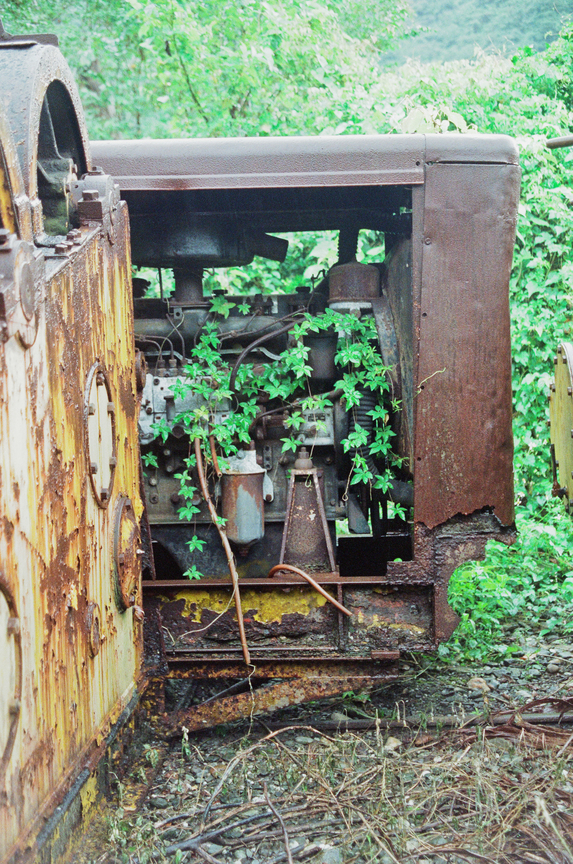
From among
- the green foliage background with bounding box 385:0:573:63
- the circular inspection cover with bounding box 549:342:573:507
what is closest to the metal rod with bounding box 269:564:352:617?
the circular inspection cover with bounding box 549:342:573:507

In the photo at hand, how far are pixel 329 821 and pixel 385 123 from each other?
279 inches

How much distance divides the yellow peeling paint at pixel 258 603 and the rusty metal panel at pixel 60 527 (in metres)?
0.55

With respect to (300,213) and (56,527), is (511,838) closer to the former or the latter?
(56,527)

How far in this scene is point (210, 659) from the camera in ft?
11.2

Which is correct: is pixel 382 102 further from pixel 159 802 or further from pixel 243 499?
pixel 159 802

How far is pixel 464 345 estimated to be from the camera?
332cm

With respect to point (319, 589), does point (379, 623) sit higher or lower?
lower

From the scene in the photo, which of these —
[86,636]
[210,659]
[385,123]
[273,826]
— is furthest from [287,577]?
[385,123]

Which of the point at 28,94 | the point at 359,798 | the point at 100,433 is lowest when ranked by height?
the point at 359,798

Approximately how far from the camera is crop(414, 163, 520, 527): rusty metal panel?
3268mm

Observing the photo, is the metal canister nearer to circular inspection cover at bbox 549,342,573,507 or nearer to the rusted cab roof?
the rusted cab roof

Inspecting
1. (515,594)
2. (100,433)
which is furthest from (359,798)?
(515,594)

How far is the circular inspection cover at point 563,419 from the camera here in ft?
11.4

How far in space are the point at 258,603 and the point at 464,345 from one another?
4.82 ft
